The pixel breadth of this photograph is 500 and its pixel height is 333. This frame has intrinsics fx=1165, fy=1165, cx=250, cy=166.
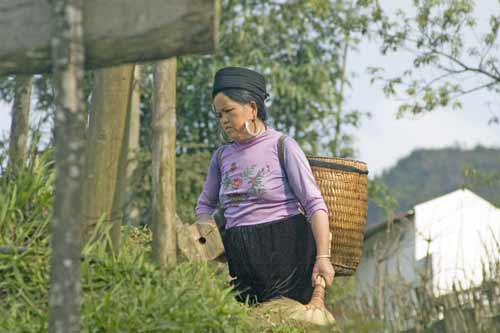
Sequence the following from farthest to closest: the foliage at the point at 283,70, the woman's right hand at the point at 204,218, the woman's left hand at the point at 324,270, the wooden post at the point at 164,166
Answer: the foliage at the point at 283,70
the woman's right hand at the point at 204,218
the woman's left hand at the point at 324,270
the wooden post at the point at 164,166

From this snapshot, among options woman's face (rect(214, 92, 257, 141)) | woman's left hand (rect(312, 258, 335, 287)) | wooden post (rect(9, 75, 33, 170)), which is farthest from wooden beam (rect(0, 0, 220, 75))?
wooden post (rect(9, 75, 33, 170))

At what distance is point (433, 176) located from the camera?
5468 inches

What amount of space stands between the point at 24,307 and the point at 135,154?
50.1 ft

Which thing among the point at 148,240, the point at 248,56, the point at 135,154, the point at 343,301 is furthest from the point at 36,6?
the point at 248,56

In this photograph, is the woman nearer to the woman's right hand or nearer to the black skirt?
the black skirt

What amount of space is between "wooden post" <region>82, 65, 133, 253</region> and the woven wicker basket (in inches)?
50.6

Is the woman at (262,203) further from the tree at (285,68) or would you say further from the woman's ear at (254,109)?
the tree at (285,68)

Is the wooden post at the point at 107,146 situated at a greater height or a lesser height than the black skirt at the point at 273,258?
greater

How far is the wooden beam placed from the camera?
3.43 meters

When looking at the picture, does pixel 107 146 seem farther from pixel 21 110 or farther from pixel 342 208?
pixel 21 110

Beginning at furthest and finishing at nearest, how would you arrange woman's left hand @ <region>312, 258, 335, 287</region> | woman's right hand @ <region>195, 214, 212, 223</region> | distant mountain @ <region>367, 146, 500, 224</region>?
distant mountain @ <region>367, 146, 500, 224</region> < woman's right hand @ <region>195, 214, 212, 223</region> < woman's left hand @ <region>312, 258, 335, 287</region>

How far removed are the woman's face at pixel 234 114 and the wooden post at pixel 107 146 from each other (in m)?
0.50

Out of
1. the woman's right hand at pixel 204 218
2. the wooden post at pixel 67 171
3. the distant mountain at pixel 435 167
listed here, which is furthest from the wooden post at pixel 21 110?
the distant mountain at pixel 435 167

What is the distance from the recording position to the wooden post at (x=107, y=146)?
5.86m
